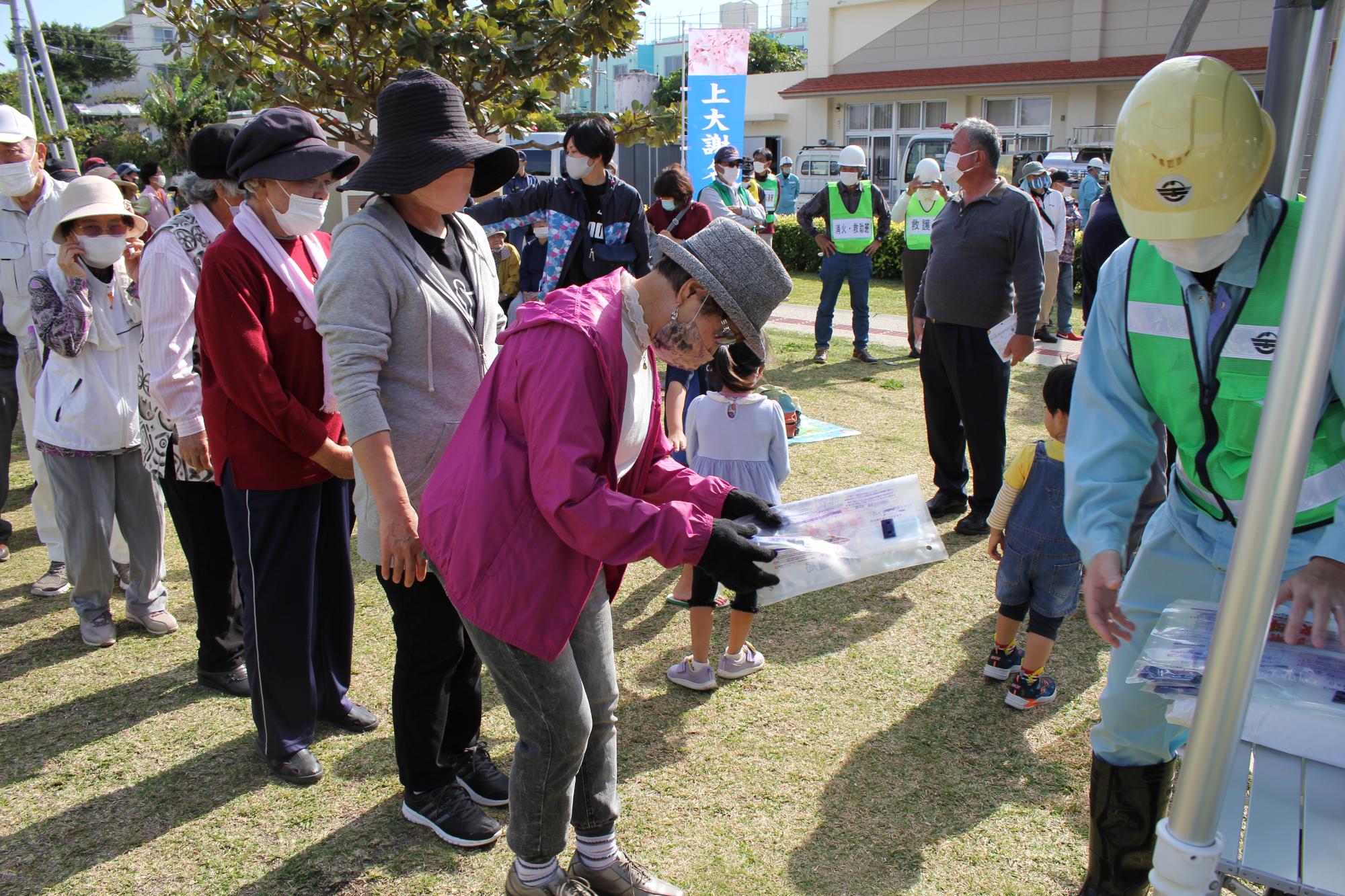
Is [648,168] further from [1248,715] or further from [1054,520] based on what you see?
[1248,715]

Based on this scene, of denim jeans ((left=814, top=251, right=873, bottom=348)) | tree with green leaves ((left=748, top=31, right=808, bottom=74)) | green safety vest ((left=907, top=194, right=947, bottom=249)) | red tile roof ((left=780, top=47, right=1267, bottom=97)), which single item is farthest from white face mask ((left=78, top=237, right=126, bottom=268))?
tree with green leaves ((left=748, top=31, right=808, bottom=74))

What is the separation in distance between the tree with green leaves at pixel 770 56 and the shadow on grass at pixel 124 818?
6019 cm

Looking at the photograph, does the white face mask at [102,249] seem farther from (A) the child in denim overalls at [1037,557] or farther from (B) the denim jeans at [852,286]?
(B) the denim jeans at [852,286]

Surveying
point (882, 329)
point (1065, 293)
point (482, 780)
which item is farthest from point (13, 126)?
point (1065, 293)

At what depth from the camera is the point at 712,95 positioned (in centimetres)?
1336

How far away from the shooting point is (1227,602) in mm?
1370

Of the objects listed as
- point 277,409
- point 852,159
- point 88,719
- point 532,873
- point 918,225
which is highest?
point 852,159

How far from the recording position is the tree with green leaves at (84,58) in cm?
7319

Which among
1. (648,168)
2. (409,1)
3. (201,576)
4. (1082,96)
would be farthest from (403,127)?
(1082,96)

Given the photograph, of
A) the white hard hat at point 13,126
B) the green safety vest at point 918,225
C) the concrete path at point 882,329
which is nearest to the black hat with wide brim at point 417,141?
the white hard hat at point 13,126

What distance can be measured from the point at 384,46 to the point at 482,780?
2.98m

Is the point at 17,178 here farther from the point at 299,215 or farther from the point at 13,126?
the point at 299,215

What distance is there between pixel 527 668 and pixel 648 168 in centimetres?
1981

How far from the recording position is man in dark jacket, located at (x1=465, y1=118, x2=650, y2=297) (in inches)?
213
